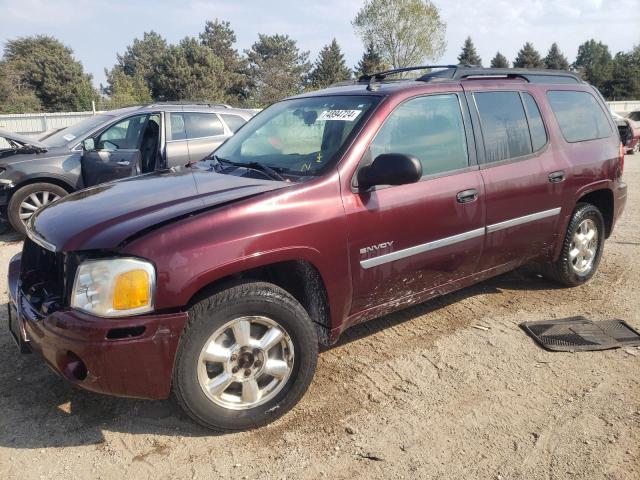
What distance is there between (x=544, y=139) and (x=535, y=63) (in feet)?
263

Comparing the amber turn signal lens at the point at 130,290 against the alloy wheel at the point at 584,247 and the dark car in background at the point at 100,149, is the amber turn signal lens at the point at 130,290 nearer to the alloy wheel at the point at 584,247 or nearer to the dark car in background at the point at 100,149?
the alloy wheel at the point at 584,247

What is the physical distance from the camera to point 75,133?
7.40m

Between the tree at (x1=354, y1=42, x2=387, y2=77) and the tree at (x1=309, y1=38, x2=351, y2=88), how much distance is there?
2631mm

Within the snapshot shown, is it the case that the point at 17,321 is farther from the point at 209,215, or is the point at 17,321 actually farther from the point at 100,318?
the point at 209,215

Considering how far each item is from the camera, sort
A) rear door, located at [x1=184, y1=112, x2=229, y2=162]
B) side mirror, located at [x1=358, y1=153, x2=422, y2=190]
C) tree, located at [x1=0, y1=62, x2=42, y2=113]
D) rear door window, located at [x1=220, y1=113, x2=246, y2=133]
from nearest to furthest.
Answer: side mirror, located at [x1=358, y1=153, x2=422, y2=190], rear door, located at [x1=184, y1=112, x2=229, y2=162], rear door window, located at [x1=220, y1=113, x2=246, y2=133], tree, located at [x1=0, y1=62, x2=42, y2=113]

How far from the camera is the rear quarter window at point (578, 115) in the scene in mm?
4273

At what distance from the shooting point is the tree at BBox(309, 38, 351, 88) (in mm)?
63094

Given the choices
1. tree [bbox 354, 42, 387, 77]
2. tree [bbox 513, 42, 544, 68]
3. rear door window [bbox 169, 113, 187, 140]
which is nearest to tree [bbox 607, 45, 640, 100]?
tree [bbox 513, 42, 544, 68]

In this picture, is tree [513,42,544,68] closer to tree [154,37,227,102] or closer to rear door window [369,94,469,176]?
tree [154,37,227,102]

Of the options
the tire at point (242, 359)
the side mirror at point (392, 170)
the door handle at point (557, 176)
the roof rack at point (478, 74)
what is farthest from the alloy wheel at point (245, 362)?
the door handle at point (557, 176)

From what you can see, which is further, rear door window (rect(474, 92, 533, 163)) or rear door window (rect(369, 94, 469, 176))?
rear door window (rect(474, 92, 533, 163))

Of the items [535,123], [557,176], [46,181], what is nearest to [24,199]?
[46,181]

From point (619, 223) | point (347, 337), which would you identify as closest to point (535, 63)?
point (619, 223)

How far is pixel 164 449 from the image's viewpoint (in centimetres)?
258
